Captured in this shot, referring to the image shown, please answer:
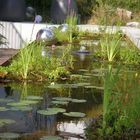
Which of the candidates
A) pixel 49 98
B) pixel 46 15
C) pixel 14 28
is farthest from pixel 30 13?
pixel 49 98

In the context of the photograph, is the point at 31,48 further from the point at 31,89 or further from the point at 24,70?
the point at 31,89

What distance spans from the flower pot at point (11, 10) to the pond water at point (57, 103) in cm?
1090

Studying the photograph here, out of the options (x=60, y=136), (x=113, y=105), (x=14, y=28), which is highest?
(x=14, y=28)

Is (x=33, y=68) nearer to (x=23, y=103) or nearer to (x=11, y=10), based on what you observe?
(x=23, y=103)

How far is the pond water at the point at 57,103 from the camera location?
435 centimetres

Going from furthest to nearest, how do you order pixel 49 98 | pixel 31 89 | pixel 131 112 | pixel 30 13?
pixel 30 13
pixel 31 89
pixel 49 98
pixel 131 112

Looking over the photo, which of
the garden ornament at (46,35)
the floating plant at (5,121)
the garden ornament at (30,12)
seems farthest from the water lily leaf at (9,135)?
the garden ornament at (30,12)

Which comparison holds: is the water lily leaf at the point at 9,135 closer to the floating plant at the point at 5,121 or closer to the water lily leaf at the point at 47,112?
the floating plant at the point at 5,121

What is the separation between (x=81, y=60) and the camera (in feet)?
29.8

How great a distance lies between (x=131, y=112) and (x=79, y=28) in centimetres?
1076

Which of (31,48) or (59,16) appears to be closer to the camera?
(31,48)

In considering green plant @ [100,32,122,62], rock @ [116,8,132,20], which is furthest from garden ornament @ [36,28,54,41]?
rock @ [116,8,132,20]

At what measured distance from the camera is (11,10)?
59.5 feet

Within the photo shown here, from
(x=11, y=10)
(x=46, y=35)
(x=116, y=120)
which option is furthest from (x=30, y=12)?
(x=116, y=120)
